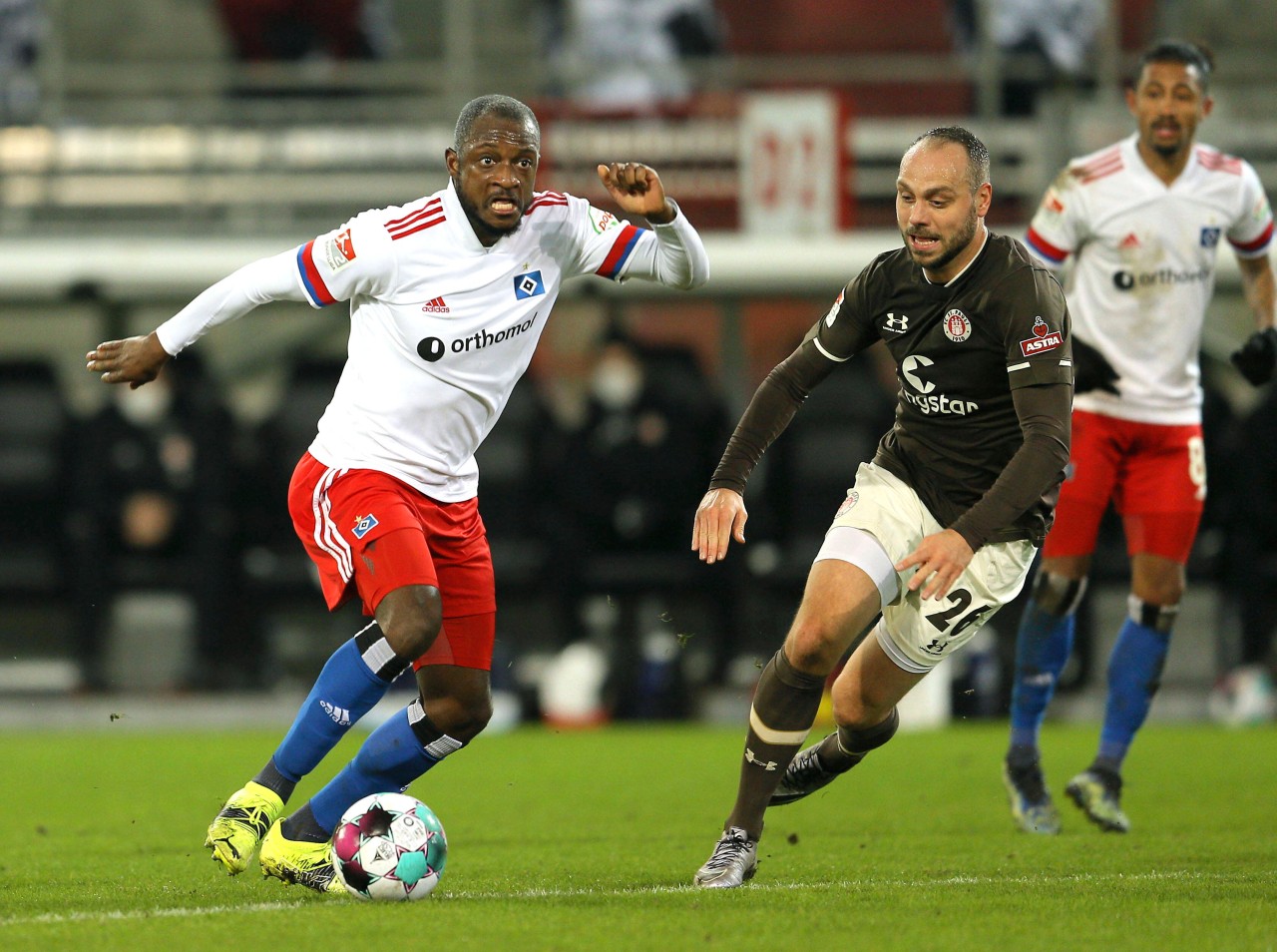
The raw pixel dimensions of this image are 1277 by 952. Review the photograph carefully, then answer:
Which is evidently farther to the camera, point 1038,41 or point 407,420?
point 1038,41

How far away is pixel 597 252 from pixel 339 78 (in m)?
8.95

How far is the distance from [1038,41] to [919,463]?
31.2 ft

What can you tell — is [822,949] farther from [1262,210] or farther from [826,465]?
[826,465]

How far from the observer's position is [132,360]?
5.14 m

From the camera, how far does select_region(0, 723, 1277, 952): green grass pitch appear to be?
167 inches

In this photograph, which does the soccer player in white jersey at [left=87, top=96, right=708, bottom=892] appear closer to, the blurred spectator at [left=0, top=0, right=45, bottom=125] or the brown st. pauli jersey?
the brown st. pauli jersey

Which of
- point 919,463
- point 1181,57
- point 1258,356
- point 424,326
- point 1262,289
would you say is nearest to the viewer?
point 424,326

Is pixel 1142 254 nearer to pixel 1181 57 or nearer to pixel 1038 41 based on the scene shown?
pixel 1181 57

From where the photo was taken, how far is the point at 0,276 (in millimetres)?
12977

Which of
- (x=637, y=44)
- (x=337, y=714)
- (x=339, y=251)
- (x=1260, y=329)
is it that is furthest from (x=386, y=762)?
(x=637, y=44)

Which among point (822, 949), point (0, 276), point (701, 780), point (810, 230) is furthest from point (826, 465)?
point (822, 949)

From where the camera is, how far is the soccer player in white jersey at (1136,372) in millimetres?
6633

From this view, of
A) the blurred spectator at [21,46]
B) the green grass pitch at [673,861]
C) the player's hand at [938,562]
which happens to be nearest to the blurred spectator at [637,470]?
the green grass pitch at [673,861]

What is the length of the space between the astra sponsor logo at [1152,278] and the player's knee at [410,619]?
10.1ft
